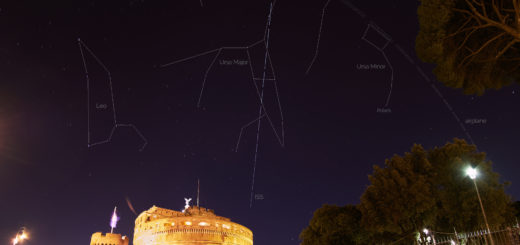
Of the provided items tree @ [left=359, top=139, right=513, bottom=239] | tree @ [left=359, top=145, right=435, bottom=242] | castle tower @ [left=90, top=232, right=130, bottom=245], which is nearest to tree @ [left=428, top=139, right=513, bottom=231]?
tree @ [left=359, top=139, right=513, bottom=239]

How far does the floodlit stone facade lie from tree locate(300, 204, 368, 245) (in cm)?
3518

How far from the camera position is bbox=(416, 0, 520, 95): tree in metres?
14.4

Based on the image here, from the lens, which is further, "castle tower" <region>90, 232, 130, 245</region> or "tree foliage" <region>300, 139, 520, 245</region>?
"castle tower" <region>90, 232, 130, 245</region>

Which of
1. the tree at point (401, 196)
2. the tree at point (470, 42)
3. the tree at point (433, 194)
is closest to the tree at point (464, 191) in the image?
the tree at point (433, 194)

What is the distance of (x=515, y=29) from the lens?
13359 mm

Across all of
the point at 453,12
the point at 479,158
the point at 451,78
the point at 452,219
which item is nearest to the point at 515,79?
the point at 451,78

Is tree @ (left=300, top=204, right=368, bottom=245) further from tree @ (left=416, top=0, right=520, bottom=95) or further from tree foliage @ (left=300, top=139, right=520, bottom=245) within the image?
tree @ (left=416, top=0, right=520, bottom=95)

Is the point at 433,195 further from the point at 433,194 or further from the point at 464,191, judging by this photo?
the point at 464,191

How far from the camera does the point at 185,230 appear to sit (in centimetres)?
6269

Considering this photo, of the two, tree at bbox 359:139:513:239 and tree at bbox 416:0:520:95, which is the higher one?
tree at bbox 416:0:520:95

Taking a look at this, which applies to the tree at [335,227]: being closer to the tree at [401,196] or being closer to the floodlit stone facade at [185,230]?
the tree at [401,196]

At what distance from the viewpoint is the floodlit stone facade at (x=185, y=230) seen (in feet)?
Result: 204

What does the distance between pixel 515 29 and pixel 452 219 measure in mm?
Answer: 15088

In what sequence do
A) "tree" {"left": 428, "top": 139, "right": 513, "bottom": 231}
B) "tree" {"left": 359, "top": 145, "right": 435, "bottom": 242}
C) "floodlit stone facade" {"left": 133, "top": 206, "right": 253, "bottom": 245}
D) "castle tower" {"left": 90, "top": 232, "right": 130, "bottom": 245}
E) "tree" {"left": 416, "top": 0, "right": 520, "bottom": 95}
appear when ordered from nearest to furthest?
1. "tree" {"left": 416, "top": 0, "right": 520, "bottom": 95}
2. "tree" {"left": 428, "top": 139, "right": 513, "bottom": 231}
3. "tree" {"left": 359, "top": 145, "right": 435, "bottom": 242}
4. "floodlit stone facade" {"left": 133, "top": 206, "right": 253, "bottom": 245}
5. "castle tower" {"left": 90, "top": 232, "right": 130, "bottom": 245}
